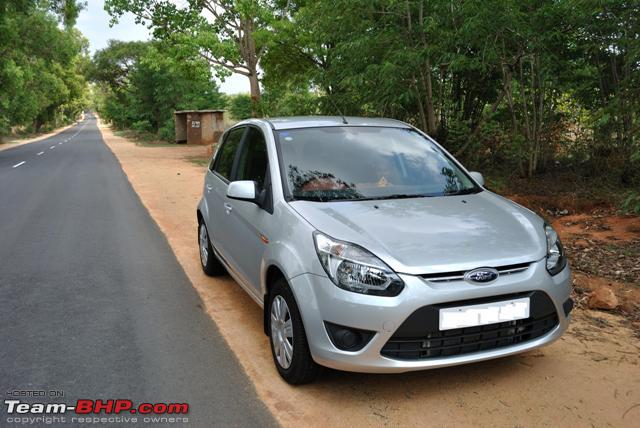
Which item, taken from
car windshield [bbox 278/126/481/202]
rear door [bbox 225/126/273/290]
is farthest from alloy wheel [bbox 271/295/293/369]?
car windshield [bbox 278/126/481/202]

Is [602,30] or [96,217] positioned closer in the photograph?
[602,30]

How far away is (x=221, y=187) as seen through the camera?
16.4ft

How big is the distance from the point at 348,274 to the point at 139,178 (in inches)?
547

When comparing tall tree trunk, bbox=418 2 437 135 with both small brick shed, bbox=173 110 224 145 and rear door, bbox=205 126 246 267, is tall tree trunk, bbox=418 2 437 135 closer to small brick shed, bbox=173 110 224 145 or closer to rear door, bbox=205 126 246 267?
rear door, bbox=205 126 246 267

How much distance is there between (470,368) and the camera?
3562mm

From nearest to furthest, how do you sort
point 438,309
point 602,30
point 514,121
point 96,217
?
point 438,309 → point 602,30 → point 96,217 → point 514,121

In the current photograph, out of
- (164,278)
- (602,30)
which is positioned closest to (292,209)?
(164,278)

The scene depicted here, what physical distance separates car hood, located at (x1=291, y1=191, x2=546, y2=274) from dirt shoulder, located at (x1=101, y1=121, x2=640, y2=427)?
81 cm

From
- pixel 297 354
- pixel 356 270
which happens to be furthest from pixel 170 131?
pixel 356 270

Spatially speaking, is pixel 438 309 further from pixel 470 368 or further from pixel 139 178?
pixel 139 178

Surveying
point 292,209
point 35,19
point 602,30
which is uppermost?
point 35,19

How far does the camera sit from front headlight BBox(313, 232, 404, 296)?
2936mm

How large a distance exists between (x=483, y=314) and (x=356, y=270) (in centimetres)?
72

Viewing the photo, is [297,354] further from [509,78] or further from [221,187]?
[509,78]
